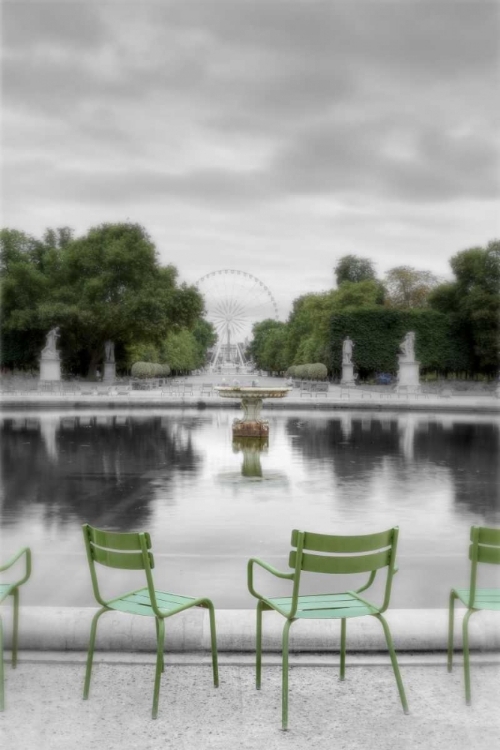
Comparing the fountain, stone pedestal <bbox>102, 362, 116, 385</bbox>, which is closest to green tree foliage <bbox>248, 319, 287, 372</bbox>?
stone pedestal <bbox>102, 362, 116, 385</bbox>

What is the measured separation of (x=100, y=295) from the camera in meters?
53.7

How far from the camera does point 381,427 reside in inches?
953

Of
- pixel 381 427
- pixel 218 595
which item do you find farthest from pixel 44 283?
pixel 218 595

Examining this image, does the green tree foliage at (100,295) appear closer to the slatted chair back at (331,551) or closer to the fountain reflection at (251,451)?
the fountain reflection at (251,451)

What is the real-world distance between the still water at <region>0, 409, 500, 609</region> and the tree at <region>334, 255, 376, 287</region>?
223 ft

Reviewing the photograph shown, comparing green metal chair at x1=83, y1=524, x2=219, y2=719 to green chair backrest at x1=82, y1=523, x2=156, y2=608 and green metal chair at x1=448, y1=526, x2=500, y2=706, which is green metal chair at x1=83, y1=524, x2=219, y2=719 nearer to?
green chair backrest at x1=82, y1=523, x2=156, y2=608

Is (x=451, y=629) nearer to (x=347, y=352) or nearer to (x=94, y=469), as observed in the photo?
(x=94, y=469)

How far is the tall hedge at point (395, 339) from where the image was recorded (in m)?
57.3

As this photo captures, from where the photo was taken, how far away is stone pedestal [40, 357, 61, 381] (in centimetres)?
4978

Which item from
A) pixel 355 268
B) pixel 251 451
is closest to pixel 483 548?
pixel 251 451

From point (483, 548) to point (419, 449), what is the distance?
1408 cm

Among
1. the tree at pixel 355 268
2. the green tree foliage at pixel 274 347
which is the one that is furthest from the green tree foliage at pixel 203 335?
the tree at pixel 355 268

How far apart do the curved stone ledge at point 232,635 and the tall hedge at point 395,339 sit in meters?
53.3

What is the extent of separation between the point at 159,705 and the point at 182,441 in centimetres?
1553
